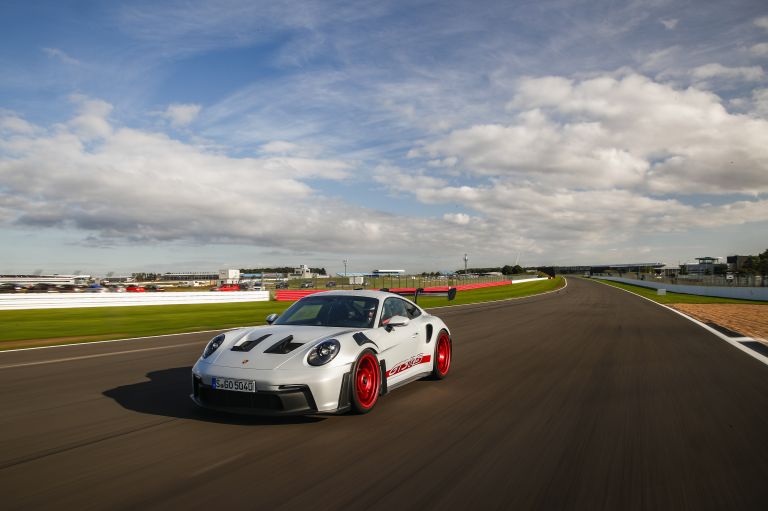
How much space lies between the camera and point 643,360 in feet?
32.3

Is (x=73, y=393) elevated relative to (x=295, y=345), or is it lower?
lower

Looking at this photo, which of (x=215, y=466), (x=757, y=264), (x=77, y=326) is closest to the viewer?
(x=215, y=466)

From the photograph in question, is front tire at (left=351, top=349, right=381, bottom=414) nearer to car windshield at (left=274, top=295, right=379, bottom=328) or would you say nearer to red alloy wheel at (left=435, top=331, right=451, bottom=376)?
car windshield at (left=274, top=295, right=379, bottom=328)

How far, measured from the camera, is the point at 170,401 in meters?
6.21

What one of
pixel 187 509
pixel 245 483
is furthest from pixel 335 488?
pixel 187 509

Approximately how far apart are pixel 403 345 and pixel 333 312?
3.16 feet

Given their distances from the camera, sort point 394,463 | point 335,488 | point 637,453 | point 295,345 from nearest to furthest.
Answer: point 335,488, point 394,463, point 637,453, point 295,345

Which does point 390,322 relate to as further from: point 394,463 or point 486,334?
point 486,334

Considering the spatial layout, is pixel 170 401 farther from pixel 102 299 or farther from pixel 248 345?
pixel 102 299

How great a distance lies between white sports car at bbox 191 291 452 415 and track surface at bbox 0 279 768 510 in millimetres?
264

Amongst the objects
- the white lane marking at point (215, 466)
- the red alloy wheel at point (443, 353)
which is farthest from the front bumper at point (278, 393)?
the red alloy wheel at point (443, 353)

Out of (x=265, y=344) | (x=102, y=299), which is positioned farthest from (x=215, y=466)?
(x=102, y=299)

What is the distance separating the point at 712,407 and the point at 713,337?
897cm

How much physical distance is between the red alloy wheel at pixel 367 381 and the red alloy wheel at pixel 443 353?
203cm
